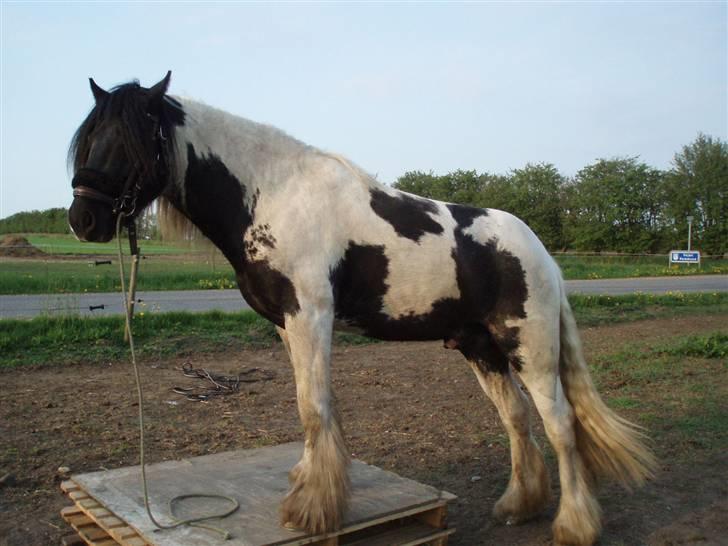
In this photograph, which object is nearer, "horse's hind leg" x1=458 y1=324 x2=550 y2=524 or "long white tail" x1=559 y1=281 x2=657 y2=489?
"long white tail" x1=559 y1=281 x2=657 y2=489

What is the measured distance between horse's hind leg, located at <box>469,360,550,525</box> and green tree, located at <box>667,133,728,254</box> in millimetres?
48263

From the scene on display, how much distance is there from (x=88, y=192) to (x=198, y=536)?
1.84m

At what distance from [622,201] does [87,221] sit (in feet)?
164

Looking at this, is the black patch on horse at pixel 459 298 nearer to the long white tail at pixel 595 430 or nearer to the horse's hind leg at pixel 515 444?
the horse's hind leg at pixel 515 444

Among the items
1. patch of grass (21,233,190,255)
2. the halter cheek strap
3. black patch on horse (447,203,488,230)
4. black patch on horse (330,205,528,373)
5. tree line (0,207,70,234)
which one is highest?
tree line (0,207,70,234)

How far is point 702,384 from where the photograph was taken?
8109mm

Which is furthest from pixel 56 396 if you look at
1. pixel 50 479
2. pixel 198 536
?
pixel 198 536

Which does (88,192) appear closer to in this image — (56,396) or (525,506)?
(525,506)

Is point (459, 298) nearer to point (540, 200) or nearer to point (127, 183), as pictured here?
point (127, 183)

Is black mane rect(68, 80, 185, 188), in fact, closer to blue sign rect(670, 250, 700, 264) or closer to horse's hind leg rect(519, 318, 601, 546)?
horse's hind leg rect(519, 318, 601, 546)

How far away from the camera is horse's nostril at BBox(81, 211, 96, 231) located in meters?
3.20

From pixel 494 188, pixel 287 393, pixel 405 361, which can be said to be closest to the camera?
pixel 287 393

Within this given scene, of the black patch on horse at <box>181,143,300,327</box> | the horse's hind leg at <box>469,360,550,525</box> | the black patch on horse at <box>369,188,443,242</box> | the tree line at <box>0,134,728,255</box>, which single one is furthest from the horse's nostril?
the tree line at <box>0,134,728,255</box>

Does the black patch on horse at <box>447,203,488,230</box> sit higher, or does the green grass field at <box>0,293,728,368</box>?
the black patch on horse at <box>447,203,488,230</box>
